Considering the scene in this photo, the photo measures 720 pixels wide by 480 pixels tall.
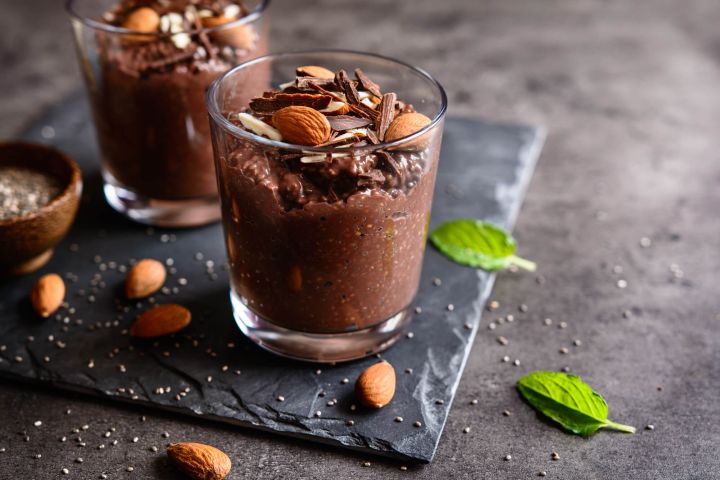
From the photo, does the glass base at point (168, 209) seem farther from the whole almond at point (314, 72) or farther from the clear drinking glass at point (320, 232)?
the whole almond at point (314, 72)

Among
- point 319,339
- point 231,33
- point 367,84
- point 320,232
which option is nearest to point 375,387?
point 319,339

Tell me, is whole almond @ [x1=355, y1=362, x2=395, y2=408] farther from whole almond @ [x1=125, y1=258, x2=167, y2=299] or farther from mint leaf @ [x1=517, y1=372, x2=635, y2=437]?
whole almond @ [x1=125, y1=258, x2=167, y2=299]

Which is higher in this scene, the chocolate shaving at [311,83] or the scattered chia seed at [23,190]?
the chocolate shaving at [311,83]

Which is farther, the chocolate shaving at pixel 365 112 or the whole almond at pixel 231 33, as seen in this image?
the whole almond at pixel 231 33

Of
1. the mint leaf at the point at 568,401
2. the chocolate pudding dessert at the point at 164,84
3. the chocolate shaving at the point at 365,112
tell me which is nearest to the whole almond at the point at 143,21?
the chocolate pudding dessert at the point at 164,84

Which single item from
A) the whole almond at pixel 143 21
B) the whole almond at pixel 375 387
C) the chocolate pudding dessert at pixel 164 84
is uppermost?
the whole almond at pixel 143 21

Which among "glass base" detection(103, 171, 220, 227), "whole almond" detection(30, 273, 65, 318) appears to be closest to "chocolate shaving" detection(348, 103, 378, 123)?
"glass base" detection(103, 171, 220, 227)

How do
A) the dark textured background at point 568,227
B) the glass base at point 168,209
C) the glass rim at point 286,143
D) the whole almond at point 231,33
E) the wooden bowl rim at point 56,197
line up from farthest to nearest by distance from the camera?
the glass base at point 168,209 < the whole almond at point 231,33 < the wooden bowl rim at point 56,197 < the dark textured background at point 568,227 < the glass rim at point 286,143
